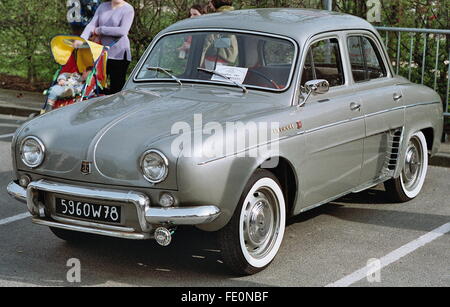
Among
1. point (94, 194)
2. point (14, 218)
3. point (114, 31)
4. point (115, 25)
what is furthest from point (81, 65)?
point (94, 194)

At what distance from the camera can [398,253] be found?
650cm

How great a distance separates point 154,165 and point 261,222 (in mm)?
971

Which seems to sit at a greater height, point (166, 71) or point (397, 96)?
point (166, 71)

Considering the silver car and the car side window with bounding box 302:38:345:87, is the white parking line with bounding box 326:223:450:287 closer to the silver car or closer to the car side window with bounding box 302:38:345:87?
the silver car

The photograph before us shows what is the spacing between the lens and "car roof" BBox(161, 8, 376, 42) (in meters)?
6.93

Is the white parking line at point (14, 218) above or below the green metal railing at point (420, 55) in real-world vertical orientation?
below

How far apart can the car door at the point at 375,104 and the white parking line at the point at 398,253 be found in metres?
0.72

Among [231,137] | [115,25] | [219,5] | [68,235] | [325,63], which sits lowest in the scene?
[68,235]

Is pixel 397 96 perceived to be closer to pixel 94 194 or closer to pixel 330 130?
pixel 330 130

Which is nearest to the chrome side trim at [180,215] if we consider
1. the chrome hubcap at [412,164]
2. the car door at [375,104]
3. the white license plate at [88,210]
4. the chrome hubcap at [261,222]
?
the white license plate at [88,210]

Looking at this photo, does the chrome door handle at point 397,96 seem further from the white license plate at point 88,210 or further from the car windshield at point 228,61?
the white license plate at point 88,210

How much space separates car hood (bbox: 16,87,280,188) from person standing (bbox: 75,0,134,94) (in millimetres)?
3522

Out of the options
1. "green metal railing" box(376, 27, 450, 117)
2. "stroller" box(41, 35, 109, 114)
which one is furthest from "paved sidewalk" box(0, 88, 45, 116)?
"green metal railing" box(376, 27, 450, 117)

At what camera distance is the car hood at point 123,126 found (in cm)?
561
